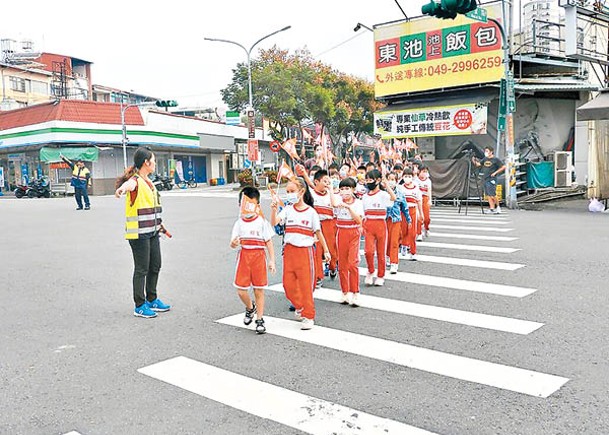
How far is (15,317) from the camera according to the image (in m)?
6.81

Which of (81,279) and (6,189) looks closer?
(81,279)

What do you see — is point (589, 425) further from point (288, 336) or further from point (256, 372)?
point (288, 336)

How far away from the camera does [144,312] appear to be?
6.68m

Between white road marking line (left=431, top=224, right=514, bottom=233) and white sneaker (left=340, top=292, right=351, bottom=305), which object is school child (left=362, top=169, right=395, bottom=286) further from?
Answer: white road marking line (left=431, top=224, right=514, bottom=233)

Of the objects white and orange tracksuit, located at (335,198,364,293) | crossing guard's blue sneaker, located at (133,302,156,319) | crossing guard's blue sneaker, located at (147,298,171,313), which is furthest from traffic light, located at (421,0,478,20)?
crossing guard's blue sneaker, located at (133,302,156,319)

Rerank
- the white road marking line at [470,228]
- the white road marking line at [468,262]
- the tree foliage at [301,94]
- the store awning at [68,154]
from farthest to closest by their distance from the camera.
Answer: the tree foliage at [301,94], the store awning at [68,154], the white road marking line at [470,228], the white road marking line at [468,262]

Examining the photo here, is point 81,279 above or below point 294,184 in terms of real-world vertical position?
below

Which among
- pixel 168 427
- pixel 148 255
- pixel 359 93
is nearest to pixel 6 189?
pixel 359 93

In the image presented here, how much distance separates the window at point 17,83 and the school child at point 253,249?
51780mm

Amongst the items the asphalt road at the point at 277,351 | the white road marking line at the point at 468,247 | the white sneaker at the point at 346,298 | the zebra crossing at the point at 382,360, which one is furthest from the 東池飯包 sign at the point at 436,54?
the white sneaker at the point at 346,298

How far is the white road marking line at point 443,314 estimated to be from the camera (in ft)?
19.7

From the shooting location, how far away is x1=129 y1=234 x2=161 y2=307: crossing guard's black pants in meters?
6.67

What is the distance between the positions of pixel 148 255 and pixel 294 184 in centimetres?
188

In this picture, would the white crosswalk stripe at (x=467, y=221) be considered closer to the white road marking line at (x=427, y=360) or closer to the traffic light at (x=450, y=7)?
the traffic light at (x=450, y=7)
